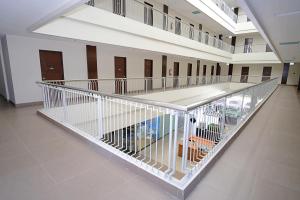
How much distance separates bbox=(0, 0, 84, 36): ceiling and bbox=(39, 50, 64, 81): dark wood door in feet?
8.21

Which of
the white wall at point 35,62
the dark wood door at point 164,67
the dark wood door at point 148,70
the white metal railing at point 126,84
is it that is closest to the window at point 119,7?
the white wall at point 35,62

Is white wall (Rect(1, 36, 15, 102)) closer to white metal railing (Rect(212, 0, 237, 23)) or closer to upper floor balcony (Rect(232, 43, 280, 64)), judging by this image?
white metal railing (Rect(212, 0, 237, 23))

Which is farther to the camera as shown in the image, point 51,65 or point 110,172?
point 51,65

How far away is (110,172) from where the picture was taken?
7.04 ft

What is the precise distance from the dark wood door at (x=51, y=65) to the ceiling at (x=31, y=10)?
2.50 meters

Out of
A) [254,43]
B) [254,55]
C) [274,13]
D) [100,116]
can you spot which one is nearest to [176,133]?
[100,116]

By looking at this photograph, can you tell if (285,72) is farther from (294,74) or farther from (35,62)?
(35,62)

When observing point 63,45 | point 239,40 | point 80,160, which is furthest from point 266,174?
point 239,40

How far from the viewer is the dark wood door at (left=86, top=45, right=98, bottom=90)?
764 centimetres

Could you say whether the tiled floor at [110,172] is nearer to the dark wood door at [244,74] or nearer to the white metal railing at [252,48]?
the white metal railing at [252,48]

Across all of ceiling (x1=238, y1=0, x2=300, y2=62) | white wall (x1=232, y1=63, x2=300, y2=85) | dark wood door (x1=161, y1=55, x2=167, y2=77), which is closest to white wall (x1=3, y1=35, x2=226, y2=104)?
dark wood door (x1=161, y1=55, x2=167, y2=77)

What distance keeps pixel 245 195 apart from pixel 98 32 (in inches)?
A: 219

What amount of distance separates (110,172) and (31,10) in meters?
3.24

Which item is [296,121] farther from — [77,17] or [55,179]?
[77,17]
